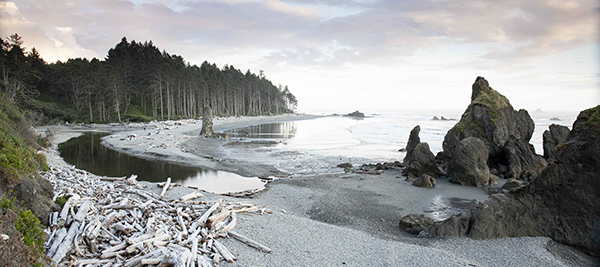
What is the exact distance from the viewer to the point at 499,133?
59.2 feet

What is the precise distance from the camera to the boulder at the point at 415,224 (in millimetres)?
9078

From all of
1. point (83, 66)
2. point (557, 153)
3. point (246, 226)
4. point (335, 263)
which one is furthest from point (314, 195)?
point (83, 66)

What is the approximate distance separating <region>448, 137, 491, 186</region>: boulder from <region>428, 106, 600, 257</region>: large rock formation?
6.69m

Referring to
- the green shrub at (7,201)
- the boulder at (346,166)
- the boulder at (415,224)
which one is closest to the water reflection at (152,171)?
the boulder at (346,166)

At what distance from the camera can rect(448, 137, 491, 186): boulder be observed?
15.0 m

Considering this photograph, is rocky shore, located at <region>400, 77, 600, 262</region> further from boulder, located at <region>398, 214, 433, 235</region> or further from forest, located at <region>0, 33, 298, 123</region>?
forest, located at <region>0, 33, 298, 123</region>

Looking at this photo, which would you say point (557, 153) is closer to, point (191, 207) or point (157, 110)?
point (191, 207)

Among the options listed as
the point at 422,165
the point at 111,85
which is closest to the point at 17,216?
the point at 422,165

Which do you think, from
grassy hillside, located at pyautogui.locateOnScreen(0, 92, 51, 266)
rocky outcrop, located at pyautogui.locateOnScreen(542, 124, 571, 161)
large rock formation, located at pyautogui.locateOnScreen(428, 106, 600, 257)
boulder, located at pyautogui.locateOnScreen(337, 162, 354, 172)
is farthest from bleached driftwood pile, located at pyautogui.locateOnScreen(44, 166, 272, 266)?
rocky outcrop, located at pyautogui.locateOnScreen(542, 124, 571, 161)

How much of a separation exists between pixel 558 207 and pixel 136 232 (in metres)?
10.8

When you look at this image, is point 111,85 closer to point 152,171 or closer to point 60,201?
point 152,171

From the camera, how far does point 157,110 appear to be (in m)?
69.7

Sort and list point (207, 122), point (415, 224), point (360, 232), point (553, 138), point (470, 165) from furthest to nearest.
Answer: point (207, 122) → point (553, 138) → point (470, 165) → point (415, 224) → point (360, 232)

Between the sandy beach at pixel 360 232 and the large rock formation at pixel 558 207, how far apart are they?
0.32 m
